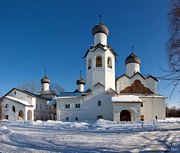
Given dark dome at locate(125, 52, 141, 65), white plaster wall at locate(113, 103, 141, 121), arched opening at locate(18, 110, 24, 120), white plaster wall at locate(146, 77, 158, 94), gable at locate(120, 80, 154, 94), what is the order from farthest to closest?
1. dark dome at locate(125, 52, 141, 65)
2. arched opening at locate(18, 110, 24, 120)
3. white plaster wall at locate(146, 77, 158, 94)
4. gable at locate(120, 80, 154, 94)
5. white plaster wall at locate(113, 103, 141, 121)

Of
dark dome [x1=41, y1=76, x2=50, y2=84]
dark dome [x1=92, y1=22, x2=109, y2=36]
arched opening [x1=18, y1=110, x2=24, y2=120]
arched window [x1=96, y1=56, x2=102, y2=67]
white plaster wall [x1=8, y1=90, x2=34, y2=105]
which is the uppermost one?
dark dome [x1=92, y1=22, x2=109, y2=36]

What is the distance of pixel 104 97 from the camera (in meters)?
29.6

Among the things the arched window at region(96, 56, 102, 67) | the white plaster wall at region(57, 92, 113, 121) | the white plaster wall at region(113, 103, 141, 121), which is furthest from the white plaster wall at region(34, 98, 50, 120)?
the white plaster wall at region(113, 103, 141, 121)

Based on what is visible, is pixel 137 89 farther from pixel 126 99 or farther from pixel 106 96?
pixel 106 96

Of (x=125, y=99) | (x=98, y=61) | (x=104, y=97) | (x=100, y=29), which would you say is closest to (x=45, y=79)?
(x=98, y=61)

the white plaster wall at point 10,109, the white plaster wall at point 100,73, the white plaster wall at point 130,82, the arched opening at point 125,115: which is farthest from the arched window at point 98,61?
the white plaster wall at point 10,109

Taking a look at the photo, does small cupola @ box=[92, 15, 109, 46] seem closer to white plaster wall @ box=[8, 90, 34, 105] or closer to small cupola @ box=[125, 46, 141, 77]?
small cupola @ box=[125, 46, 141, 77]

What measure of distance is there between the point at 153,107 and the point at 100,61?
9857 mm

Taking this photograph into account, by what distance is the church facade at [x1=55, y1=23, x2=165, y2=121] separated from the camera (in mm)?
28755

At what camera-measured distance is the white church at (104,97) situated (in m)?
29.0

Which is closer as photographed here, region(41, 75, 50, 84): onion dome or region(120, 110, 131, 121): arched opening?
region(120, 110, 131, 121): arched opening

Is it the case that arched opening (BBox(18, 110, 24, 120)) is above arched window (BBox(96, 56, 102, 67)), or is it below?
below

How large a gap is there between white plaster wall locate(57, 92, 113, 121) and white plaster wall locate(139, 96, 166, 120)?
534 centimetres

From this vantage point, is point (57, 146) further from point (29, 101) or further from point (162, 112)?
point (29, 101)
